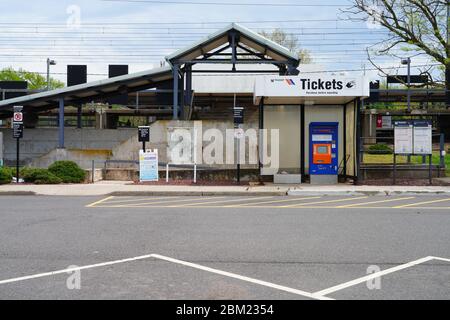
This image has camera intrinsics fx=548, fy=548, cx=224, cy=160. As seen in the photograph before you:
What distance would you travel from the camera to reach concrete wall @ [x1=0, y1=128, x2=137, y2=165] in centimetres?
3356

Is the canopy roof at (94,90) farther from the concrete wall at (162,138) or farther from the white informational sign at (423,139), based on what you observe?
the white informational sign at (423,139)

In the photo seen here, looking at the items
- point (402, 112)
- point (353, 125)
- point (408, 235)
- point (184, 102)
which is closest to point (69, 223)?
point (408, 235)

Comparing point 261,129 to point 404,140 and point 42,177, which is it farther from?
point 42,177

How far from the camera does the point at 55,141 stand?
34.1 meters

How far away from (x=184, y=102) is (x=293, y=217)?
64.3 ft

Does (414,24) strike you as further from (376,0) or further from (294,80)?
(294,80)

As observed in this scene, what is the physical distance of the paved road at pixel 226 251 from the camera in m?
6.15

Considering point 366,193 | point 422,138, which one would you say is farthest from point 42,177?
point 422,138

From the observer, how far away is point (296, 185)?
20781mm

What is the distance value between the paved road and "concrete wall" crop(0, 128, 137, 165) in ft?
63.0

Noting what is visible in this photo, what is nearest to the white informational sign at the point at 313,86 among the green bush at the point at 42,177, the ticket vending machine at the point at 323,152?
the ticket vending machine at the point at 323,152

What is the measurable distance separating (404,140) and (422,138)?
66 centimetres

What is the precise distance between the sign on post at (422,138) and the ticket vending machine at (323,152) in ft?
9.54

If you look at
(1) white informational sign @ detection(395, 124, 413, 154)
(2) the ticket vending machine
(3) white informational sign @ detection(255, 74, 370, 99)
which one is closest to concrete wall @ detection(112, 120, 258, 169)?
(2) the ticket vending machine
